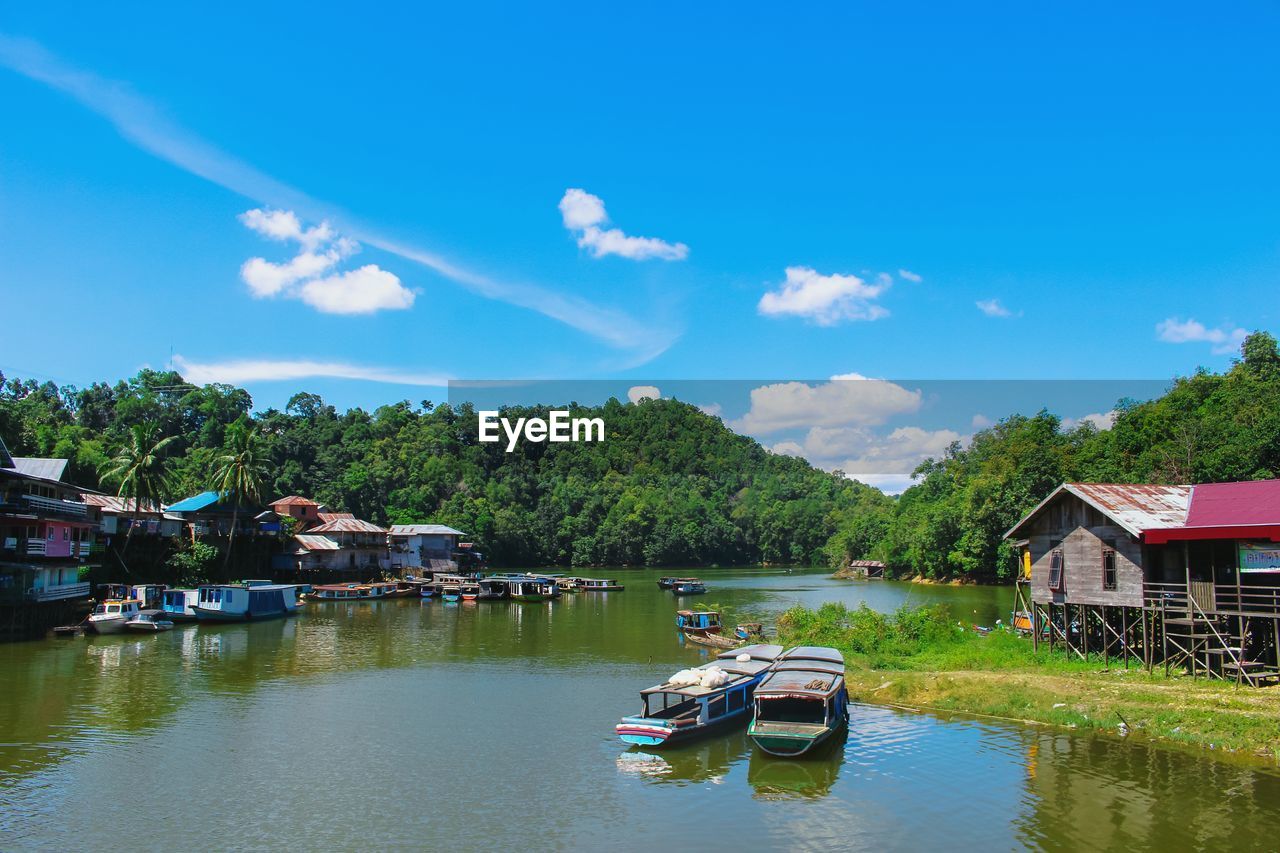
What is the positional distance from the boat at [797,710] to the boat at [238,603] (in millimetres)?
45852

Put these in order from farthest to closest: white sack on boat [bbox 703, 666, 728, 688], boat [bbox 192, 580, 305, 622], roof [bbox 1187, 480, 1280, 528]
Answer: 1. boat [bbox 192, 580, 305, 622]
2. roof [bbox 1187, 480, 1280, 528]
3. white sack on boat [bbox 703, 666, 728, 688]

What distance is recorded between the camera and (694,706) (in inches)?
1093

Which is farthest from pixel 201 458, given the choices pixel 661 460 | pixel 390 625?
pixel 661 460

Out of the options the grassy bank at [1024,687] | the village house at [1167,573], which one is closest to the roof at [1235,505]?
the village house at [1167,573]

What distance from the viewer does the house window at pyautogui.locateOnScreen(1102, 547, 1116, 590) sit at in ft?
106

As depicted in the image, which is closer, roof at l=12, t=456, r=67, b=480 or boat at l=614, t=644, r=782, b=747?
boat at l=614, t=644, r=782, b=747

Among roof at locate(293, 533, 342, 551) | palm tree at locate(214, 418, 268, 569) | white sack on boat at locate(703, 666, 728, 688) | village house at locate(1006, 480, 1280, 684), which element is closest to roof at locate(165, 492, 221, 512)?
palm tree at locate(214, 418, 268, 569)

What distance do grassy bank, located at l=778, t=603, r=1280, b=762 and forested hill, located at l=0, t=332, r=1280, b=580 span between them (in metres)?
43.7

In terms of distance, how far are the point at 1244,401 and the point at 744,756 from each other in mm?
76151

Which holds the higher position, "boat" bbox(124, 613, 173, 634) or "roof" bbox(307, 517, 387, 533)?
"roof" bbox(307, 517, 387, 533)

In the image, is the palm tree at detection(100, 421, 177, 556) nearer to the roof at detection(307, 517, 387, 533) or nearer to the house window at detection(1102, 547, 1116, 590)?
the roof at detection(307, 517, 387, 533)

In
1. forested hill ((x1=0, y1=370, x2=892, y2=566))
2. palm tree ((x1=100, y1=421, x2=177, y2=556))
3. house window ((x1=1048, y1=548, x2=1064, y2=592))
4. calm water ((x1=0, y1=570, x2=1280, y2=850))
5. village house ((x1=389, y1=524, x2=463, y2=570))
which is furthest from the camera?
forested hill ((x1=0, y1=370, x2=892, y2=566))

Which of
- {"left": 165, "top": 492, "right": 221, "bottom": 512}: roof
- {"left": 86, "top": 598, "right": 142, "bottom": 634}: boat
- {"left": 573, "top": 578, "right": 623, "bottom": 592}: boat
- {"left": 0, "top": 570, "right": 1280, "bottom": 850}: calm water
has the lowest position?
{"left": 573, "top": 578, "right": 623, "bottom": 592}: boat

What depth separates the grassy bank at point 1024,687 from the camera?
2462cm
